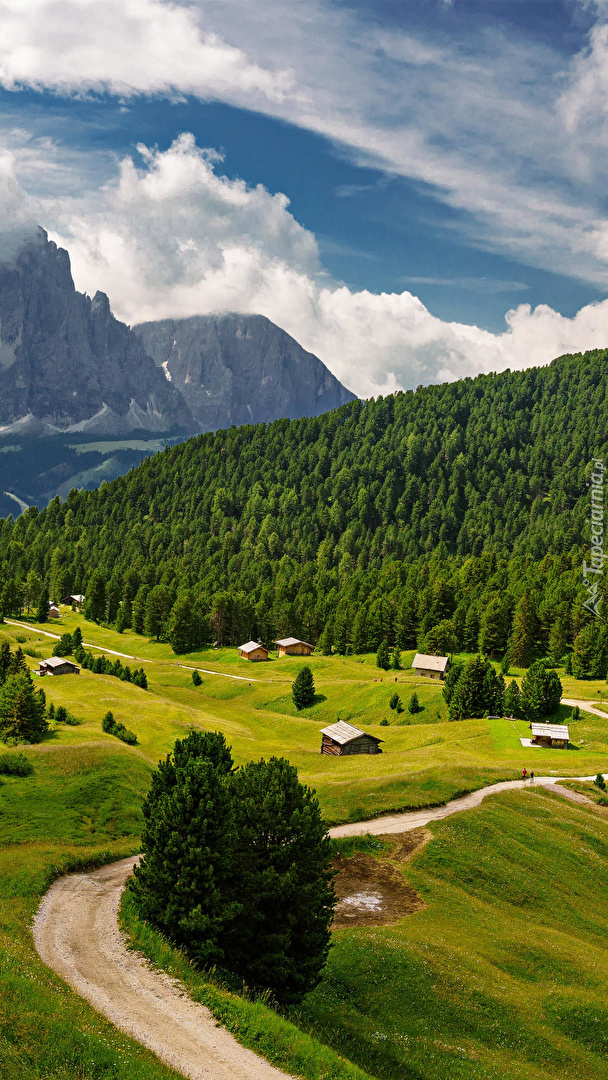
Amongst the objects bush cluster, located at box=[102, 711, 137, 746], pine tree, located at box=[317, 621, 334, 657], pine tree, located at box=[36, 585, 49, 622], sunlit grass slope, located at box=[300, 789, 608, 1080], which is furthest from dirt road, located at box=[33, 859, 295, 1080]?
pine tree, located at box=[36, 585, 49, 622]

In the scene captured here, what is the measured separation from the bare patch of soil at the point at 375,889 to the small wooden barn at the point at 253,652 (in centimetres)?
11467

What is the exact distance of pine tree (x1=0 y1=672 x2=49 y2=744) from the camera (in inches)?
2889

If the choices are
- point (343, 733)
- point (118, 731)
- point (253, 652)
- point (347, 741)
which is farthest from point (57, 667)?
point (347, 741)

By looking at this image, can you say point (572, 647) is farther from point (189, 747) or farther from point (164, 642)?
point (189, 747)

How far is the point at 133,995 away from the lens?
25281mm

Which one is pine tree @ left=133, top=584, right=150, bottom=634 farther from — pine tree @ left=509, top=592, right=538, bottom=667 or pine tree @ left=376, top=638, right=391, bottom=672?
pine tree @ left=509, top=592, right=538, bottom=667

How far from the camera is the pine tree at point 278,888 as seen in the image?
29547mm

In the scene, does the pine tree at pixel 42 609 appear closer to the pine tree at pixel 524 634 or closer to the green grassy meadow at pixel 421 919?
the green grassy meadow at pixel 421 919

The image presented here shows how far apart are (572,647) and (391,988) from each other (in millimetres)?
135841

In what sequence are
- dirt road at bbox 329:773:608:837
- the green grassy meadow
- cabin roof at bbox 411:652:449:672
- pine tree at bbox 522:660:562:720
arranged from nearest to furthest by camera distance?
1. the green grassy meadow
2. dirt road at bbox 329:773:608:837
3. pine tree at bbox 522:660:562:720
4. cabin roof at bbox 411:652:449:672

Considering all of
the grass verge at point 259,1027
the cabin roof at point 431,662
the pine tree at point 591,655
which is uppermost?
the pine tree at point 591,655

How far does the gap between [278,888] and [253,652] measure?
5443 inches

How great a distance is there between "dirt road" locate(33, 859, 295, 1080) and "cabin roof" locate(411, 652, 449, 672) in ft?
370

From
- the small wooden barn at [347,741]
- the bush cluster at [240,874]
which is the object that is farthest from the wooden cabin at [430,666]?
the bush cluster at [240,874]
